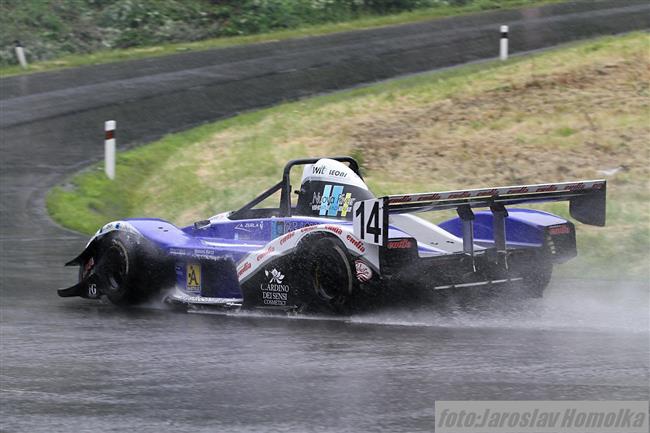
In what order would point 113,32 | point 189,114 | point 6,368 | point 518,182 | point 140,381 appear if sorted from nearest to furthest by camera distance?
point 140,381
point 6,368
point 518,182
point 189,114
point 113,32

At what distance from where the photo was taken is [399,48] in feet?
87.8

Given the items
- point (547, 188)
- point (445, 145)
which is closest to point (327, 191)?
point (547, 188)

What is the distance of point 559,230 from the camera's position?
10.4 metres

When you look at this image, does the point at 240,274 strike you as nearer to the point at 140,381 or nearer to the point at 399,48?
the point at 140,381

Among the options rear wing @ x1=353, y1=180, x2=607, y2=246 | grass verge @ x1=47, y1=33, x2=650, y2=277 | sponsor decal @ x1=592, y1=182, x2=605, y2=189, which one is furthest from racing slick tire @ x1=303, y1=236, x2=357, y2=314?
grass verge @ x1=47, y1=33, x2=650, y2=277

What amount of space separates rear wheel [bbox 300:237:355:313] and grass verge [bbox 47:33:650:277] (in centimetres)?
415

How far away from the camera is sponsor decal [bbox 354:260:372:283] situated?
948cm

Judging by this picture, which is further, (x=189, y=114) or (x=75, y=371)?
(x=189, y=114)

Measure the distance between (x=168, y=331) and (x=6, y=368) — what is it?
5.50ft

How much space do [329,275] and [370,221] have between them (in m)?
0.73

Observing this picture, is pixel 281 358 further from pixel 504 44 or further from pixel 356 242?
pixel 504 44

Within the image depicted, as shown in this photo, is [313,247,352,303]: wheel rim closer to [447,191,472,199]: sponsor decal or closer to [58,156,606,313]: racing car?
[58,156,606,313]: racing car

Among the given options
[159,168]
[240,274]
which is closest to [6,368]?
[240,274]

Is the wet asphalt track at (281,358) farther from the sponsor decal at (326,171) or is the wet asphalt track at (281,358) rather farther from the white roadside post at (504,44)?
the white roadside post at (504,44)
